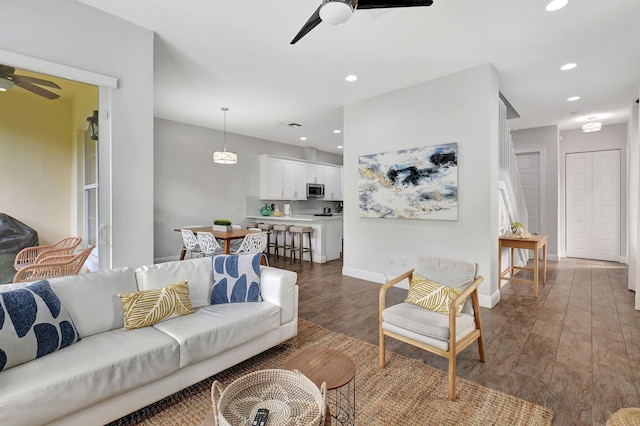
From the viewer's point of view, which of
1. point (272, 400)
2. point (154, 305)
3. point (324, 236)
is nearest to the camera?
point (272, 400)

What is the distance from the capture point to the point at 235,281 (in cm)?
254

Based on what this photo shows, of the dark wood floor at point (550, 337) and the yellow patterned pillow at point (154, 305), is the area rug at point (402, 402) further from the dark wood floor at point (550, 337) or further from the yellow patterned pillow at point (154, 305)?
the yellow patterned pillow at point (154, 305)

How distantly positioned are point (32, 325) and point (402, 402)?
2.19 metres

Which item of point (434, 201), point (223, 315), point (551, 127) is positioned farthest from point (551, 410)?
point (551, 127)

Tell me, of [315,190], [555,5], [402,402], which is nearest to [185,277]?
[402,402]

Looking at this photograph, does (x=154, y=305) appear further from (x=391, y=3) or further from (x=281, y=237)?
(x=281, y=237)

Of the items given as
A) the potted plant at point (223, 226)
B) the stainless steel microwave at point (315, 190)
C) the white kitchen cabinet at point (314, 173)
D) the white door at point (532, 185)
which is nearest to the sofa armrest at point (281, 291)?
the potted plant at point (223, 226)

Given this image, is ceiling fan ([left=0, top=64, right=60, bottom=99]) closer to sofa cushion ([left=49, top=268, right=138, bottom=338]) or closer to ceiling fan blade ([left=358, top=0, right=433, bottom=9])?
sofa cushion ([left=49, top=268, right=138, bottom=338])

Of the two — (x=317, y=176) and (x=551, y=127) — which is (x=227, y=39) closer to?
(x=317, y=176)

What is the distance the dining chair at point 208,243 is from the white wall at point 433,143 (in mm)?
2125

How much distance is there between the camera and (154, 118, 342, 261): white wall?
6090mm

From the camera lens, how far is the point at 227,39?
3133 millimetres

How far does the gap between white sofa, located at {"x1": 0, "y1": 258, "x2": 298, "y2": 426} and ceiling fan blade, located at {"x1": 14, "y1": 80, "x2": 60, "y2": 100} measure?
1572 millimetres

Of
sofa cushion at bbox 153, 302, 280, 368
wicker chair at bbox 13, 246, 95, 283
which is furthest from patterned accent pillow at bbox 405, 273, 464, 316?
wicker chair at bbox 13, 246, 95, 283
